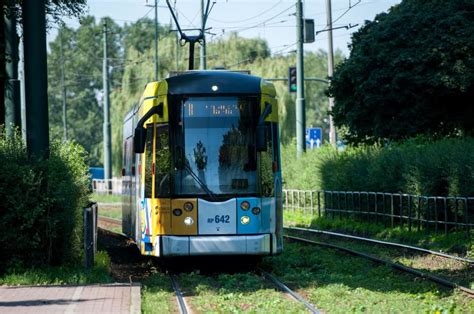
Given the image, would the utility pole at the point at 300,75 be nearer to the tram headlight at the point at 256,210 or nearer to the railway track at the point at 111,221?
the railway track at the point at 111,221

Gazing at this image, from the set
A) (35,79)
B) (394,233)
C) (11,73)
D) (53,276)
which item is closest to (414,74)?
(394,233)

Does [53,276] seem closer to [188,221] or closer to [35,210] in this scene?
[35,210]

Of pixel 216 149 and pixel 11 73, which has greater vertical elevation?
pixel 11 73

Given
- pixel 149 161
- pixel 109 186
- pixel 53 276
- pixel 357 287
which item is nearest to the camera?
pixel 357 287

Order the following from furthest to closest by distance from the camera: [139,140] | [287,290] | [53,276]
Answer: [139,140] → [53,276] → [287,290]

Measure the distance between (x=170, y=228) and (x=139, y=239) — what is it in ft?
6.69

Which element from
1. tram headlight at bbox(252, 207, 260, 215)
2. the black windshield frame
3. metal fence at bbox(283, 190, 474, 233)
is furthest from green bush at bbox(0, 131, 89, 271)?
metal fence at bbox(283, 190, 474, 233)

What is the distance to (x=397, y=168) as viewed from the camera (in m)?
29.8

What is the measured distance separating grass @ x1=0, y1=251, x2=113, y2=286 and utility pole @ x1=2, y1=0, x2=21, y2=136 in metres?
7.00

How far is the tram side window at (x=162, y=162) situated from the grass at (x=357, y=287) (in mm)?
2481

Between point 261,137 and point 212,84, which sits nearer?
point 261,137

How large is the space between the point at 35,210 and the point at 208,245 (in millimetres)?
2916

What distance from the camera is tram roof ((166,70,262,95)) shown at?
18.2 metres

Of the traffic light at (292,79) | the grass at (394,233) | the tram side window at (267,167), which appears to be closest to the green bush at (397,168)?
the grass at (394,233)
